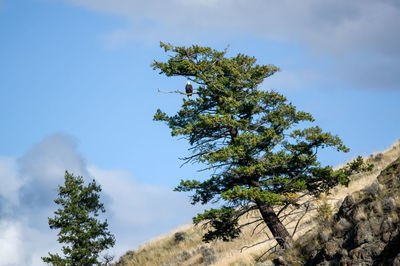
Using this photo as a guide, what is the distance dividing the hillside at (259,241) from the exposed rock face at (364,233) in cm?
6

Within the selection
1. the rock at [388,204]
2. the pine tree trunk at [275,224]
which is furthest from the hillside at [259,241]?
the pine tree trunk at [275,224]

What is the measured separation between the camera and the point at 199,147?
17141 mm

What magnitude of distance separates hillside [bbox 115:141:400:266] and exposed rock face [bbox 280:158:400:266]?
0.06 metres

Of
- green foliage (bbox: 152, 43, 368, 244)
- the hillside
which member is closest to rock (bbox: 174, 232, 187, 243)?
the hillside

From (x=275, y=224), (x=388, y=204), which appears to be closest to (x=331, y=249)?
(x=388, y=204)

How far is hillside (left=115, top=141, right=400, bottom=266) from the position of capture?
43.2 feet

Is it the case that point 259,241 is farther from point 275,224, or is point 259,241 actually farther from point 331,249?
point 331,249

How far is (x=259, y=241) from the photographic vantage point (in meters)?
23.2

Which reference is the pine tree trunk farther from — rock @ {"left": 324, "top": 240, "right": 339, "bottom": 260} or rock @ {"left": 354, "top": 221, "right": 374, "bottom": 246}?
rock @ {"left": 354, "top": 221, "right": 374, "bottom": 246}

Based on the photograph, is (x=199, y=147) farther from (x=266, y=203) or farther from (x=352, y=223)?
(x=352, y=223)

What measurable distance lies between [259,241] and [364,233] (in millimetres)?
12815

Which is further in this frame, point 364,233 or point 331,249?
point 331,249

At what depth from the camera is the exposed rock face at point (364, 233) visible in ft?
A: 33.3

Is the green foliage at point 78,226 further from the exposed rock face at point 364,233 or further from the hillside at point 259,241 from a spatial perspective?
the exposed rock face at point 364,233
